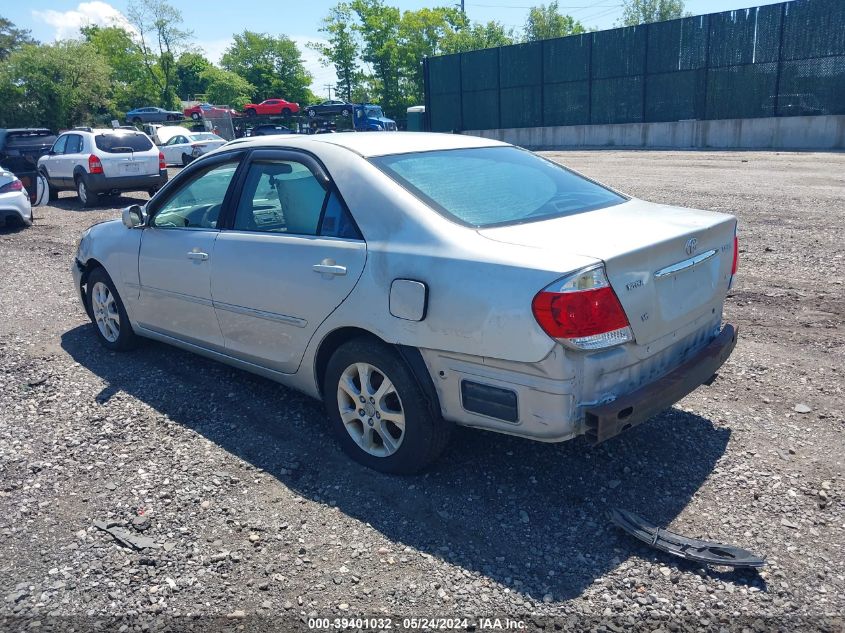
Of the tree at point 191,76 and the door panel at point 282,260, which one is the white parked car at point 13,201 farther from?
the tree at point 191,76

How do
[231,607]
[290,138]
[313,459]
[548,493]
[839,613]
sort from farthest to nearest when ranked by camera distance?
1. [290,138]
2. [313,459]
3. [548,493]
4. [231,607]
5. [839,613]

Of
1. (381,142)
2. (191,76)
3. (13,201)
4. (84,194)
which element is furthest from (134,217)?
(191,76)

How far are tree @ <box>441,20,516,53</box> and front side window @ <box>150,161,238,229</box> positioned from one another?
211ft

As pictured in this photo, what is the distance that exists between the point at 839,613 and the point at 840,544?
1.54ft

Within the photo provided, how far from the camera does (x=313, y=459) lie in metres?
4.04

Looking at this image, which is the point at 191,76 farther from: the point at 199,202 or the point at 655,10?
the point at 199,202

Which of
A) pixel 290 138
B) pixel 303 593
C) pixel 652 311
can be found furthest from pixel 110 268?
pixel 652 311

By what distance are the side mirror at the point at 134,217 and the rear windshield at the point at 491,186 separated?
2.18 m

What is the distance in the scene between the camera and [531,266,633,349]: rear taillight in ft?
Result: 9.80

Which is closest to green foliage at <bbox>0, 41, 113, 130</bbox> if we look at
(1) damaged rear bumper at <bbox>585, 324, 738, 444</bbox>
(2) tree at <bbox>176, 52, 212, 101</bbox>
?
(2) tree at <bbox>176, 52, 212, 101</bbox>

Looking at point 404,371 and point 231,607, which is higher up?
point 404,371

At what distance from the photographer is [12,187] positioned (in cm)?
1331

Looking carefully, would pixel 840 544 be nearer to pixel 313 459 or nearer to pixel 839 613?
pixel 839 613

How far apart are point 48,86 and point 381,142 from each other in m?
46.4
